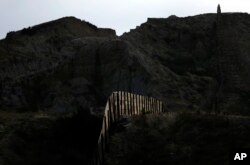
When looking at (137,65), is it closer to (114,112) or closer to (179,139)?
(114,112)

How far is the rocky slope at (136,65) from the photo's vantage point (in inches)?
1983

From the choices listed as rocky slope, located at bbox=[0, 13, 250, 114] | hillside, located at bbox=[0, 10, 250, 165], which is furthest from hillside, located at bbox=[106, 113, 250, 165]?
rocky slope, located at bbox=[0, 13, 250, 114]

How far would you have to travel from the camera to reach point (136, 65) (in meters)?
52.0

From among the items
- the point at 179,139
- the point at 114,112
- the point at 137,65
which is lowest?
the point at 179,139

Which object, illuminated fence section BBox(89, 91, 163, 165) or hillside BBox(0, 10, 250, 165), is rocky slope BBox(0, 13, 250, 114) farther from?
illuminated fence section BBox(89, 91, 163, 165)

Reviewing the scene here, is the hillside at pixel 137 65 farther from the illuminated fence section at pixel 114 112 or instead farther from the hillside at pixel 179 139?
the hillside at pixel 179 139

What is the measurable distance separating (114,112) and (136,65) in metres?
32.2

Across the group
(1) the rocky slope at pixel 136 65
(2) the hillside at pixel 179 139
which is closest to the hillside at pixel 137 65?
(1) the rocky slope at pixel 136 65

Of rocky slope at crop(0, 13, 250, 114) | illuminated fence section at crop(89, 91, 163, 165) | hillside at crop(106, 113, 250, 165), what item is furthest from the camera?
rocky slope at crop(0, 13, 250, 114)

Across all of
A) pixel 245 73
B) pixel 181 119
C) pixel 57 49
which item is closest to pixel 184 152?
pixel 181 119

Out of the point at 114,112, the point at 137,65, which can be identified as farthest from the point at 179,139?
the point at 137,65

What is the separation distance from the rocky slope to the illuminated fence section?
20572 mm

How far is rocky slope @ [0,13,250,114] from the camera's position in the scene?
50.4 meters

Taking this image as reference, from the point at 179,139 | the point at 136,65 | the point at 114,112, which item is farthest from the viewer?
the point at 136,65
